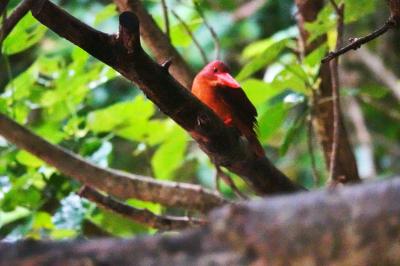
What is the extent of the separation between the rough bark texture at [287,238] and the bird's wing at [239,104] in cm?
44

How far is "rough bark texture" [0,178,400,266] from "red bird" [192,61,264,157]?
17.3 inches

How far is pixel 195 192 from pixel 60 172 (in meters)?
0.20

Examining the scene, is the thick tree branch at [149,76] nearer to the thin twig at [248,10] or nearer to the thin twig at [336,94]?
the thin twig at [336,94]

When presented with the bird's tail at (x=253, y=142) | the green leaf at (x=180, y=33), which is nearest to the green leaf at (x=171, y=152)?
the green leaf at (x=180, y=33)

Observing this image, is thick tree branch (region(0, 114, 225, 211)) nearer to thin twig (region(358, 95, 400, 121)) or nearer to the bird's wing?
the bird's wing

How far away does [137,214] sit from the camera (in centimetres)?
93

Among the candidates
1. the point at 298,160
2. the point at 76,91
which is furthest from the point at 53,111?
the point at 298,160

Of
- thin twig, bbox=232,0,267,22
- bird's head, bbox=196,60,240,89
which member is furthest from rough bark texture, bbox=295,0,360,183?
thin twig, bbox=232,0,267,22

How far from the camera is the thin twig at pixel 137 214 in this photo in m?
0.89

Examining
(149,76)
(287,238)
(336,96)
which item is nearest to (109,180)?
(336,96)

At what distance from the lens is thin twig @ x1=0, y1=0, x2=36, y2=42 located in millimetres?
606

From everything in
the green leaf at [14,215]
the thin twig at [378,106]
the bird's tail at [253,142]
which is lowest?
the thin twig at [378,106]

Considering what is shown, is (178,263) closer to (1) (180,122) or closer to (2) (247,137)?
(1) (180,122)

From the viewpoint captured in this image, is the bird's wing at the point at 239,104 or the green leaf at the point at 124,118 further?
the green leaf at the point at 124,118
